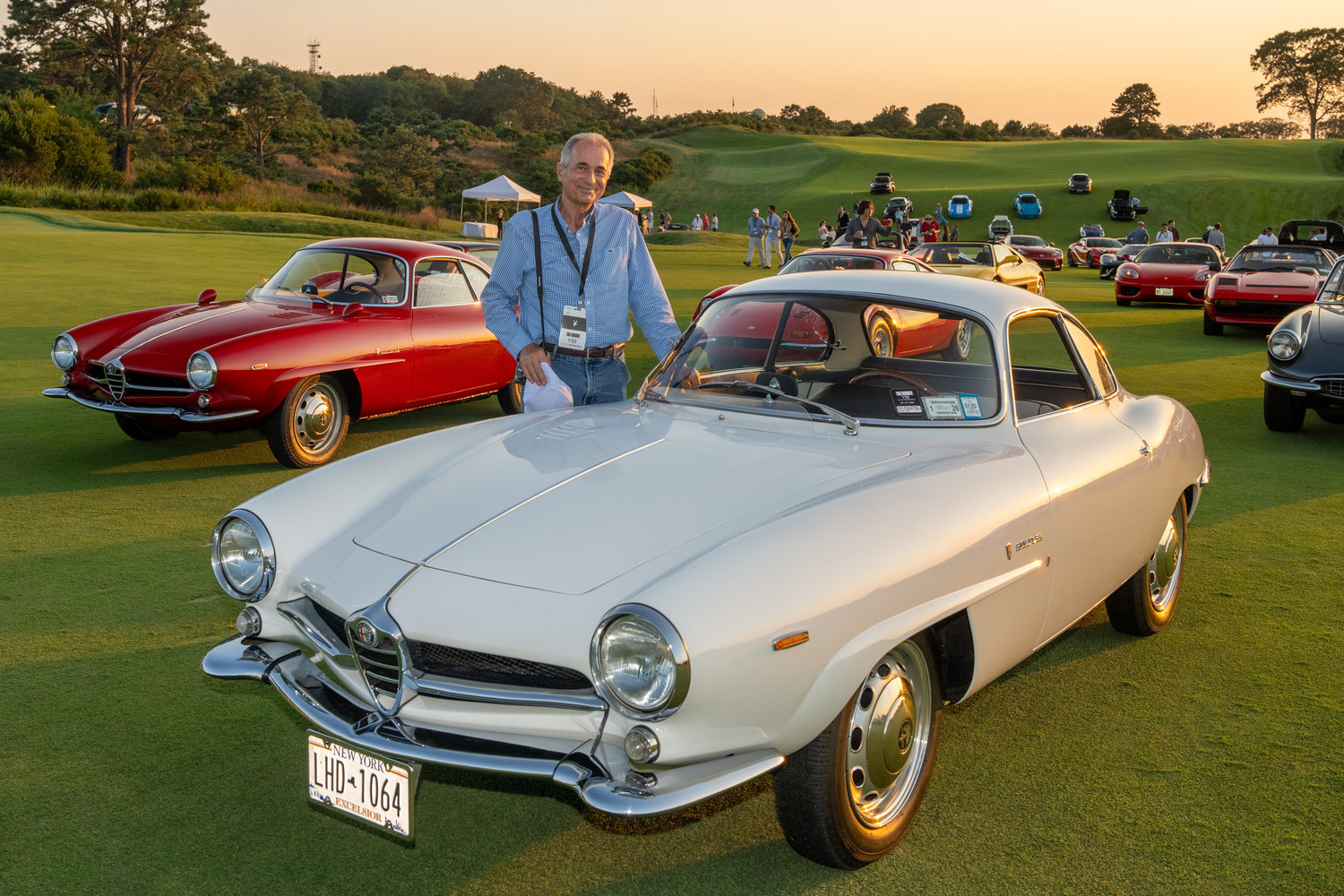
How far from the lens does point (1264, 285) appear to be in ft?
51.5

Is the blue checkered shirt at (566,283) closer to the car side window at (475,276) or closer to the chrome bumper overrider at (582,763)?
the chrome bumper overrider at (582,763)

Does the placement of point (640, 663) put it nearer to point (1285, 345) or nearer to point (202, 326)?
point (202, 326)

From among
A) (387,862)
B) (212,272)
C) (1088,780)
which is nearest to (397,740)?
(387,862)

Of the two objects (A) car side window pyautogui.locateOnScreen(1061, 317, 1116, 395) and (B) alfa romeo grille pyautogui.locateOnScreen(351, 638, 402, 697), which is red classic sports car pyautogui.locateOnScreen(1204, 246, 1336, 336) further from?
(B) alfa romeo grille pyautogui.locateOnScreen(351, 638, 402, 697)

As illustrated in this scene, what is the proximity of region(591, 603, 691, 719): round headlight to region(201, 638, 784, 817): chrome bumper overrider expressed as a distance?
0.48 ft

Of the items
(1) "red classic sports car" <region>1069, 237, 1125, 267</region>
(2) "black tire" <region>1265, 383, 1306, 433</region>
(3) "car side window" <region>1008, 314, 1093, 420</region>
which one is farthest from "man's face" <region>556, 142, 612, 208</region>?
(1) "red classic sports car" <region>1069, 237, 1125, 267</region>

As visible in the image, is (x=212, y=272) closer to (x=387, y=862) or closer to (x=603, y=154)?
(x=603, y=154)

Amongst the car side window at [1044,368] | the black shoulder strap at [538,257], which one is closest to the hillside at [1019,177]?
the car side window at [1044,368]

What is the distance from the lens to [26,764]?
3.32 m

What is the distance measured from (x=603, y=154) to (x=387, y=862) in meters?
2.90

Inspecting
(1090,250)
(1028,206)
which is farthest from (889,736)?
(1028,206)

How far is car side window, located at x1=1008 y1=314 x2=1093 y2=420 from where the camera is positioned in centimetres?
399

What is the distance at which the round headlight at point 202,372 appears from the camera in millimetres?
6742

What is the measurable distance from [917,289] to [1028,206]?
54393 mm
